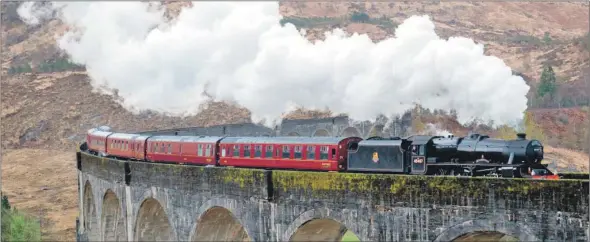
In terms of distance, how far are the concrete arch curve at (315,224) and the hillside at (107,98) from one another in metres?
27.3

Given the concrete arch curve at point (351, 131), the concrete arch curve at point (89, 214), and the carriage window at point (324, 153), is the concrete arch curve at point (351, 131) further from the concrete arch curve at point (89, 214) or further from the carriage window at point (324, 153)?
the carriage window at point (324, 153)

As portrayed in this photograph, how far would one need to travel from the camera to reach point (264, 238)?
17875 millimetres

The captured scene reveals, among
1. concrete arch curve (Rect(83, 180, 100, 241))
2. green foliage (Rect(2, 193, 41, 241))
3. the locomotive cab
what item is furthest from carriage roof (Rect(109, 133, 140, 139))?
the locomotive cab

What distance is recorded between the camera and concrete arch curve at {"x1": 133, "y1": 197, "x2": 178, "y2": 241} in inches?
941

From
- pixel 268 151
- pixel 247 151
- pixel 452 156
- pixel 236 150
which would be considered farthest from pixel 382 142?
pixel 236 150

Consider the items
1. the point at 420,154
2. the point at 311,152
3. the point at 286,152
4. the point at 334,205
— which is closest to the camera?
the point at 420,154

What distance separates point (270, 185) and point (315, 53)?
34714 mm

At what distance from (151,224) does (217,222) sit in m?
4.77

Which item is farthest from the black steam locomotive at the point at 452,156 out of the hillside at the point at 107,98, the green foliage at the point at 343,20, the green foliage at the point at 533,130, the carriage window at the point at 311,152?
the green foliage at the point at 343,20

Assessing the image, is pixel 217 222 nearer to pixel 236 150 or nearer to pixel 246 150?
pixel 236 150

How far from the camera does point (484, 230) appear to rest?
43.7 ft

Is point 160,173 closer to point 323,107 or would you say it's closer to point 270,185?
point 270,185

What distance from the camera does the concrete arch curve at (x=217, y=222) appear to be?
19302mm

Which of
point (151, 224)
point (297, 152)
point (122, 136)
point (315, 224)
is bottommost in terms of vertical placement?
point (151, 224)
